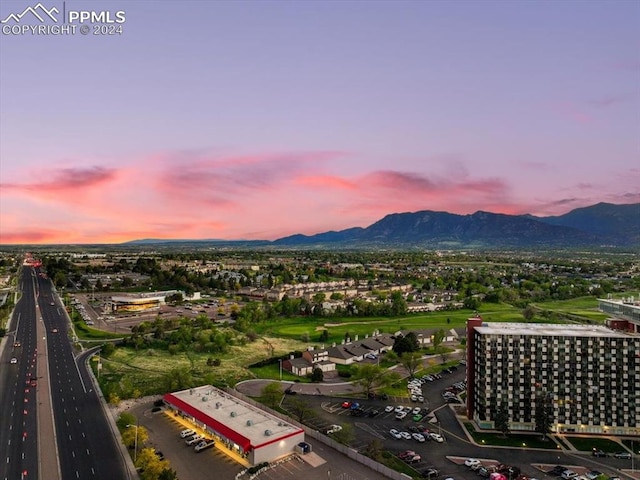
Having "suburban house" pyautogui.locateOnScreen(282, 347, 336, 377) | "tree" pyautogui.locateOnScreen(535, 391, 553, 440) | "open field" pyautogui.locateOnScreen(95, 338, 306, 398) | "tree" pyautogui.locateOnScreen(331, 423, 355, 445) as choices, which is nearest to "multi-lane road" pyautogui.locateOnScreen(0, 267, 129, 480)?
"open field" pyautogui.locateOnScreen(95, 338, 306, 398)

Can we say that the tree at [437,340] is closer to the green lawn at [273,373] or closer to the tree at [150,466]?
the green lawn at [273,373]

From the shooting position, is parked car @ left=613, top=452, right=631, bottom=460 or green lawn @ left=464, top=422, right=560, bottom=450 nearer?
parked car @ left=613, top=452, right=631, bottom=460

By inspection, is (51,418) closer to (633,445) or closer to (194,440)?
(194,440)

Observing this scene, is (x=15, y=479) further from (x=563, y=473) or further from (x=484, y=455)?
(x=563, y=473)

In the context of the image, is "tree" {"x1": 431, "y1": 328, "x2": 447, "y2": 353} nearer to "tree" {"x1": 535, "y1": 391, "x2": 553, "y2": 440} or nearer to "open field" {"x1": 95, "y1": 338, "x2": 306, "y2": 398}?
"open field" {"x1": 95, "y1": 338, "x2": 306, "y2": 398}

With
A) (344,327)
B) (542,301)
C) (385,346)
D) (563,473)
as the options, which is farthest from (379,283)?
(563,473)

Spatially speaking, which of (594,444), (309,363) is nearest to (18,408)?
(309,363)

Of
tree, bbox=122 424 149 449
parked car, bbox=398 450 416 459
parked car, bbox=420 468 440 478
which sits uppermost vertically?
tree, bbox=122 424 149 449

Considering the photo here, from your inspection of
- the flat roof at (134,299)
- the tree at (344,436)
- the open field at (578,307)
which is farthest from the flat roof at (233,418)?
the open field at (578,307)
